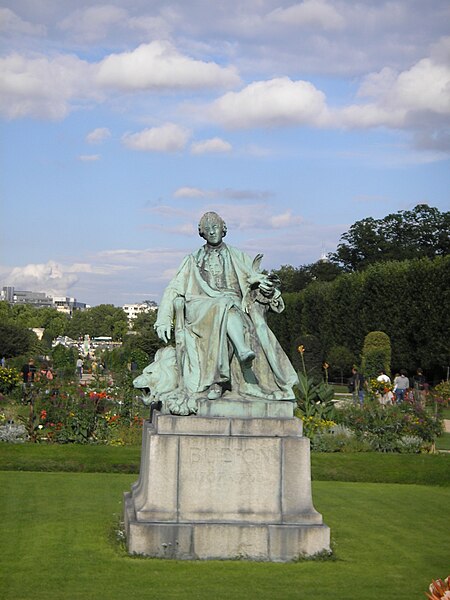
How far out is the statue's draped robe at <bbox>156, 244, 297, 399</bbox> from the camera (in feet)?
33.2

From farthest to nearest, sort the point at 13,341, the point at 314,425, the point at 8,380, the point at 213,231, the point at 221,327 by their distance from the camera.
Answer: the point at 13,341 → the point at 8,380 → the point at 314,425 → the point at 213,231 → the point at 221,327

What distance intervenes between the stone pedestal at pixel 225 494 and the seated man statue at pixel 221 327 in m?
0.39

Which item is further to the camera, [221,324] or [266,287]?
[266,287]

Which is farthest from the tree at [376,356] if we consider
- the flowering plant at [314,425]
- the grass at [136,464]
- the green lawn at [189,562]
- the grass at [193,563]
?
the grass at [193,563]

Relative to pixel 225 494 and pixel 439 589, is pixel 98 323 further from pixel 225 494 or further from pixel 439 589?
pixel 439 589

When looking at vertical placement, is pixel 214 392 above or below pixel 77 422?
above

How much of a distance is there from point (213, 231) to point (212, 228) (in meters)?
0.03

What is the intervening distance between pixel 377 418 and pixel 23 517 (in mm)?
9585

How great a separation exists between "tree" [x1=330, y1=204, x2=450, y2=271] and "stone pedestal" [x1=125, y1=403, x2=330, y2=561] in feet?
207

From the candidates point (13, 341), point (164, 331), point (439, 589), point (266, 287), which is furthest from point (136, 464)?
point (13, 341)

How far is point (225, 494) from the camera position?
31.4 ft

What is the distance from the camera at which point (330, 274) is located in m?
82.6

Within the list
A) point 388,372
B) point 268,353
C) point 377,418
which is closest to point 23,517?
point 268,353

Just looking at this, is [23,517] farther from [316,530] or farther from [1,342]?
[1,342]
